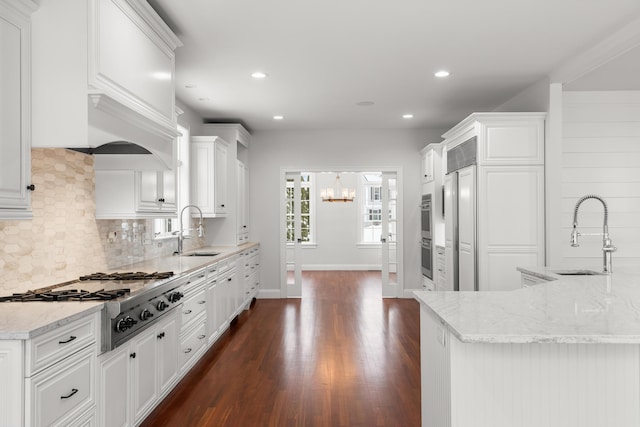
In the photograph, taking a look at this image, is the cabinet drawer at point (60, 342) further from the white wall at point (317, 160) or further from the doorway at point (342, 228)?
the doorway at point (342, 228)

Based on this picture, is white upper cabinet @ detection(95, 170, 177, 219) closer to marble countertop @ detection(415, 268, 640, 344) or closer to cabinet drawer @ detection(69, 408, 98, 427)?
cabinet drawer @ detection(69, 408, 98, 427)

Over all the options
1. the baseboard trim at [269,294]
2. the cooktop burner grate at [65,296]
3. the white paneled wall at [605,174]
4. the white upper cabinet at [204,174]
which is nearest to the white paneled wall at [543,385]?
the cooktop burner grate at [65,296]

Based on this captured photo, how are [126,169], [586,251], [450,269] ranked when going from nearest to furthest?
[126,169] < [586,251] < [450,269]

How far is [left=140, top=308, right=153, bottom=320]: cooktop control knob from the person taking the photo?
275 centimetres

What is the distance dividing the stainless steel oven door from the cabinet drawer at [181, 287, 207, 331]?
3.69m

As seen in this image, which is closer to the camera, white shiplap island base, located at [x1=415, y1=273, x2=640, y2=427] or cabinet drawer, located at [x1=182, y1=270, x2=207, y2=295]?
white shiplap island base, located at [x1=415, y1=273, x2=640, y2=427]

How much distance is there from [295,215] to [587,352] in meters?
6.23

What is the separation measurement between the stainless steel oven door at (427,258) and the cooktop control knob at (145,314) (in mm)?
4772

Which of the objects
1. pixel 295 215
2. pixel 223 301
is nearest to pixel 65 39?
pixel 223 301

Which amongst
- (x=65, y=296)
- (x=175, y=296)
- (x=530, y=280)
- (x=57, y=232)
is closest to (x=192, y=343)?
(x=175, y=296)

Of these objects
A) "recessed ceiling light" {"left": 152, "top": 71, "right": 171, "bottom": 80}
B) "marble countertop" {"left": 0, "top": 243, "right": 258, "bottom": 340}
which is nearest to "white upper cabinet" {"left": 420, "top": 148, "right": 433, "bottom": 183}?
"recessed ceiling light" {"left": 152, "top": 71, "right": 171, "bottom": 80}

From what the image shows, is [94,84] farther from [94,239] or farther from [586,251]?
[586,251]

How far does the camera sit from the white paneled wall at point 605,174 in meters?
4.82

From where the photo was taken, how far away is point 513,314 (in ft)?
6.53
